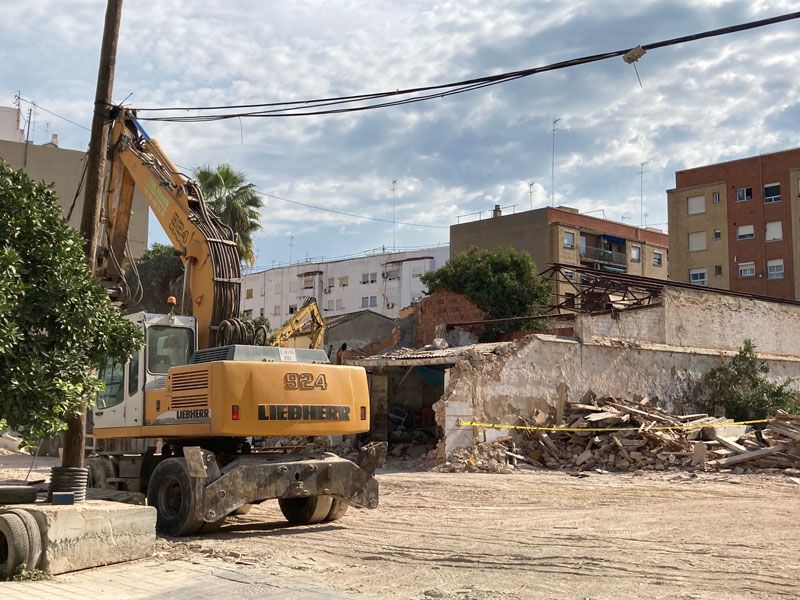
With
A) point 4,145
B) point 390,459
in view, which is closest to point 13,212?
point 390,459

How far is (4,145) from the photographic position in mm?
44938

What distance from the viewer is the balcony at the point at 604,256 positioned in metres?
64.3

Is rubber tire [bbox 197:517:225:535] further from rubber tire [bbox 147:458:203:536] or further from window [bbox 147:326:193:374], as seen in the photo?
window [bbox 147:326:193:374]

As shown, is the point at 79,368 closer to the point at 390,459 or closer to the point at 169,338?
the point at 169,338

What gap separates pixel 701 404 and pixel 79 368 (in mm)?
23046

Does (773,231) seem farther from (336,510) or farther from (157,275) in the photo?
(336,510)

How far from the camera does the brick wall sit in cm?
3888

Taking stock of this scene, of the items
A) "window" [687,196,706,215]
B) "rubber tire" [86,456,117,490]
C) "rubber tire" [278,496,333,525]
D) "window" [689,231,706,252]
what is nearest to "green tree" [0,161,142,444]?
"rubber tire" [86,456,117,490]

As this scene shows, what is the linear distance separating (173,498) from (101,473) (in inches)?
81.2

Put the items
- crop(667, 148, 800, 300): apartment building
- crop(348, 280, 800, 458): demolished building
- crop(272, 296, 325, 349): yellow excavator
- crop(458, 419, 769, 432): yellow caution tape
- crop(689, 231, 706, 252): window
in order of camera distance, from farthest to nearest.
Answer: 1. crop(689, 231, 706, 252): window
2. crop(667, 148, 800, 300): apartment building
3. crop(272, 296, 325, 349): yellow excavator
4. crop(348, 280, 800, 458): demolished building
5. crop(458, 419, 769, 432): yellow caution tape

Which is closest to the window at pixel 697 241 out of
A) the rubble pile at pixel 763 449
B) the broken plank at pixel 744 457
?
the rubble pile at pixel 763 449

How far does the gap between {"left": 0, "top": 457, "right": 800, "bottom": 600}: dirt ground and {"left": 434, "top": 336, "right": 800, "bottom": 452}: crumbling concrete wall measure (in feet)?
18.3

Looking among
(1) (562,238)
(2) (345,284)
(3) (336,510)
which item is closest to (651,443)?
(3) (336,510)

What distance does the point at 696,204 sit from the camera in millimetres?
62844
